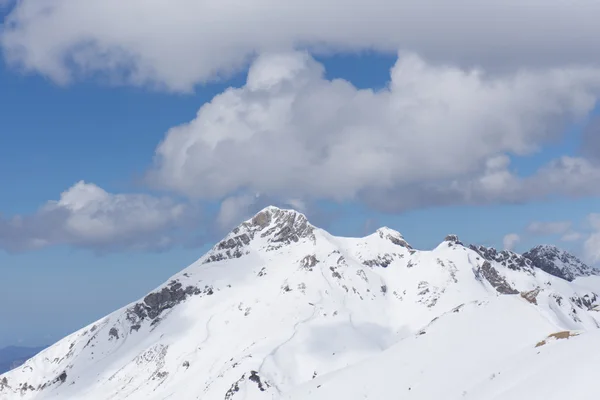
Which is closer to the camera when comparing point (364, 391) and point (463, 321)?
point (364, 391)

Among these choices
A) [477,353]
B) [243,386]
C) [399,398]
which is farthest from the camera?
[243,386]

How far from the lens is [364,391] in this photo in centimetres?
6981

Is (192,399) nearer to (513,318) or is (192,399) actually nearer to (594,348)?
(513,318)

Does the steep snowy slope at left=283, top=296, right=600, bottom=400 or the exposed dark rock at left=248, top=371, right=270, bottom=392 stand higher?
the exposed dark rock at left=248, top=371, right=270, bottom=392

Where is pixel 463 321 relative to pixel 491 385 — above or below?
above

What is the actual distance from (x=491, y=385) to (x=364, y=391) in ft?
70.8

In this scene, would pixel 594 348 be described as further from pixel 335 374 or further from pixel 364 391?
pixel 335 374

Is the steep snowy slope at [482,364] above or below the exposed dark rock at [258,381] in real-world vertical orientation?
below

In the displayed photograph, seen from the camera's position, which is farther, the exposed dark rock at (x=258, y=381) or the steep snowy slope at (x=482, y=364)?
the exposed dark rock at (x=258, y=381)

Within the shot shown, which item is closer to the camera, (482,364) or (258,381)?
(482,364)

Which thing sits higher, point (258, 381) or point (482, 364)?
point (258, 381)

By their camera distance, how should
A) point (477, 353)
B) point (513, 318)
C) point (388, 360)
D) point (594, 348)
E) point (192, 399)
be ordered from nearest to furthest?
point (594, 348) → point (477, 353) → point (388, 360) → point (513, 318) → point (192, 399)

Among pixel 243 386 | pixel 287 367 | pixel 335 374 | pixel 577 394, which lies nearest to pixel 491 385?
pixel 577 394

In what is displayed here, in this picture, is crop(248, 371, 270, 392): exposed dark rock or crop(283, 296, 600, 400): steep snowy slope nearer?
crop(283, 296, 600, 400): steep snowy slope
